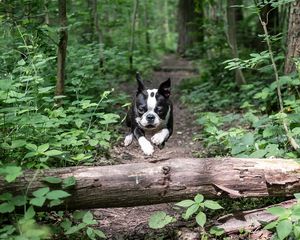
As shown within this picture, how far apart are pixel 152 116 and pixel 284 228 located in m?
2.77

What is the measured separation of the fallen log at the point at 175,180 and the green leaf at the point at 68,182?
0.09 meters

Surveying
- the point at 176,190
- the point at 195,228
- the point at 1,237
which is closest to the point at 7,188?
the point at 1,237

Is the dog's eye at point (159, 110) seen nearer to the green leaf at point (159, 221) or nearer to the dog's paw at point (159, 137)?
the dog's paw at point (159, 137)

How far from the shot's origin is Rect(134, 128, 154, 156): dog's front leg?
554 cm

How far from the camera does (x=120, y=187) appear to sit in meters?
3.80

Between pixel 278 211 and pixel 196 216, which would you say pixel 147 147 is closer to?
pixel 196 216

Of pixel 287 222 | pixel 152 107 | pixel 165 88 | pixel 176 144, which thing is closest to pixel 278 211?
pixel 287 222

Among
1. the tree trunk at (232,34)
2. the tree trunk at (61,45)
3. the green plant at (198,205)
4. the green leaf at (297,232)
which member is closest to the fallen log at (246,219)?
the green plant at (198,205)

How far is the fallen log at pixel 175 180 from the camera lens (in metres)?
3.76

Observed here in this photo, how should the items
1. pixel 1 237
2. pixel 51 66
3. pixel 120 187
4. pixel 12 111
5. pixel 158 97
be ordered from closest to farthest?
pixel 1 237, pixel 120 187, pixel 12 111, pixel 158 97, pixel 51 66

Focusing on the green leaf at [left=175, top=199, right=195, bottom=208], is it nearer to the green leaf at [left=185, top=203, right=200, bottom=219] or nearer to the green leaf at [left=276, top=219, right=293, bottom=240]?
the green leaf at [left=185, top=203, right=200, bottom=219]

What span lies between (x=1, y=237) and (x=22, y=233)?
0.48 ft

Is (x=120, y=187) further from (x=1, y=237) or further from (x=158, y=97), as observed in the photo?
(x=158, y=97)

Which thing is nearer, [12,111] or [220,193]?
[220,193]
